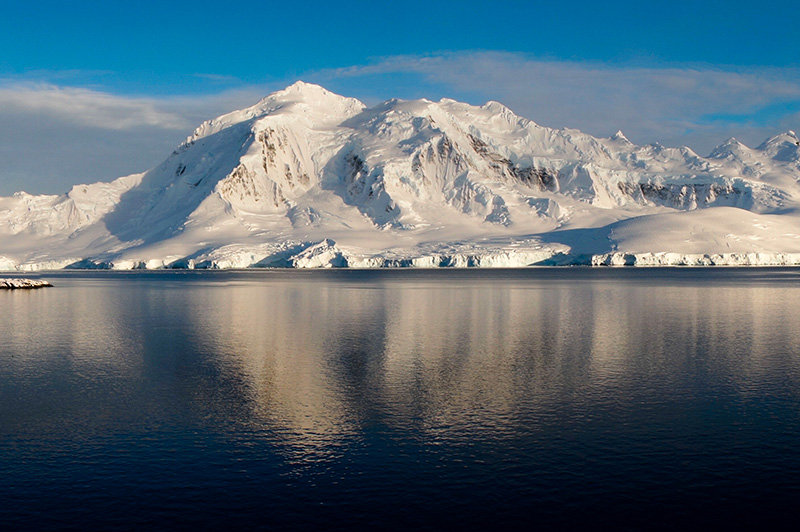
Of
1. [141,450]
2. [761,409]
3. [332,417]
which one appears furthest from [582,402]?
[141,450]

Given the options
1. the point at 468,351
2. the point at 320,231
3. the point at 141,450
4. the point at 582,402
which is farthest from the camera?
the point at 320,231

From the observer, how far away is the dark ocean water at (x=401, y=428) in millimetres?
15359

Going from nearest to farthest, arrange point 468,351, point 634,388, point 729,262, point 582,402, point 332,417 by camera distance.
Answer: point 332,417 → point 582,402 → point 634,388 → point 468,351 → point 729,262

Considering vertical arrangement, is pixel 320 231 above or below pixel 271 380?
above

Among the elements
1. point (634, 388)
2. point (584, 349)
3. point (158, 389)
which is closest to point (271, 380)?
point (158, 389)

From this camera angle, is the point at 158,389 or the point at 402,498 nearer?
the point at 402,498

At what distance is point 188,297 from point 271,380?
48.0 metres

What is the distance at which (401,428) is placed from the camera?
69.2 ft

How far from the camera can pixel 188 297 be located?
238 ft

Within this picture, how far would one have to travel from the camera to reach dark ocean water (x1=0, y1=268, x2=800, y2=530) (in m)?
15.4

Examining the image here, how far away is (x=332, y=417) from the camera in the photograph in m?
22.3

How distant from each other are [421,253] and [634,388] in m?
143

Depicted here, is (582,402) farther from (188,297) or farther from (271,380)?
(188,297)

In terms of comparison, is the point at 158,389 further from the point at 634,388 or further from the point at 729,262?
the point at 729,262
